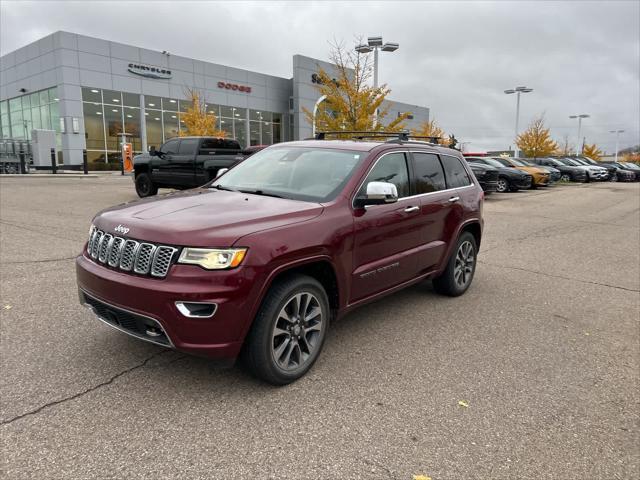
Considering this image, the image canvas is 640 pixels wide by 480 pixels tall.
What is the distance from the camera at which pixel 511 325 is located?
185 inches

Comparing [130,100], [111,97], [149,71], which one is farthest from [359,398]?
[149,71]

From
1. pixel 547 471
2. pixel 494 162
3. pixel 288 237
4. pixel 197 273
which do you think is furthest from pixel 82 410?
pixel 494 162

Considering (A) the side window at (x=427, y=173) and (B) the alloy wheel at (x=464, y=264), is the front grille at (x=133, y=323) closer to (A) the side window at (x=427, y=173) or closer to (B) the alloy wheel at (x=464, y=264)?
(A) the side window at (x=427, y=173)

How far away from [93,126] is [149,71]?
5.97 meters

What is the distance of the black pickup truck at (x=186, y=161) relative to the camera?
13.1 meters

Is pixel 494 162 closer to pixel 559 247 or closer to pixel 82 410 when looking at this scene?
pixel 559 247

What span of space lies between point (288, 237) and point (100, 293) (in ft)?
4.30

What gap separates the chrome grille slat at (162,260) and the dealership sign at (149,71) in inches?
1434

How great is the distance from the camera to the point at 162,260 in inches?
115

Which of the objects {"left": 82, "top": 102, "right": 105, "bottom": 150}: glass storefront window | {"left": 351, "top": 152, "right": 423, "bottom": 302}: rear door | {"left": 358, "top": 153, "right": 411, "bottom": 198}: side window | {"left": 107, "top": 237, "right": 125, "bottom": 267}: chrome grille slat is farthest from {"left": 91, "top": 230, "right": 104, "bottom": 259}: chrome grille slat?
{"left": 82, "top": 102, "right": 105, "bottom": 150}: glass storefront window

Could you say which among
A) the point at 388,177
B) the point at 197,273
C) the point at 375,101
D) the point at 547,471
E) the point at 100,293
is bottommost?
the point at 547,471

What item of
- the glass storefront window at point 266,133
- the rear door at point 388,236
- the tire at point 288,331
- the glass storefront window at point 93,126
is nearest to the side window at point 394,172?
the rear door at point 388,236

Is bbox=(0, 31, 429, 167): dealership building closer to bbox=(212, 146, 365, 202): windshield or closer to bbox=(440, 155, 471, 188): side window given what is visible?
bbox=(440, 155, 471, 188): side window

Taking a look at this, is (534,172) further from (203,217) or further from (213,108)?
(213,108)
